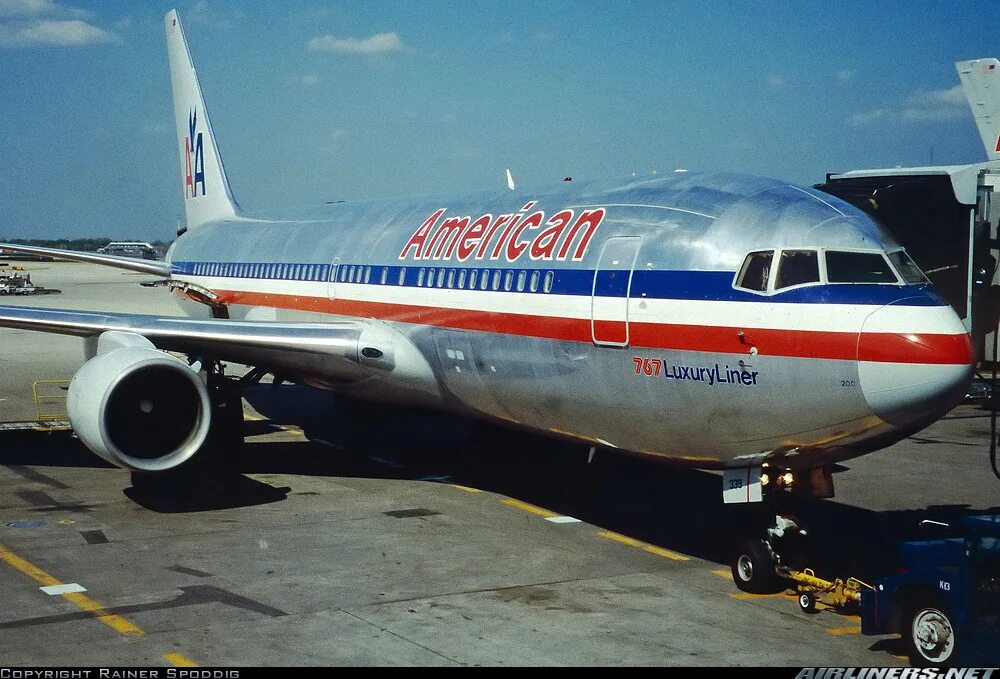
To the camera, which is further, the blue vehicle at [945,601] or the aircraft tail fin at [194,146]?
the aircraft tail fin at [194,146]

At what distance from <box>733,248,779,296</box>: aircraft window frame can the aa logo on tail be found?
67.3 feet

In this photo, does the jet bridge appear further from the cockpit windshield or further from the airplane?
the cockpit windshield

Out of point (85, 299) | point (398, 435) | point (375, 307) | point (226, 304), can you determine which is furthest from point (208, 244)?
point (85, 299)

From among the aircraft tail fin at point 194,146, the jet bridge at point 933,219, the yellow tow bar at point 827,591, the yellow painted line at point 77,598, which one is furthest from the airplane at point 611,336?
the jet bridge at point 933,219

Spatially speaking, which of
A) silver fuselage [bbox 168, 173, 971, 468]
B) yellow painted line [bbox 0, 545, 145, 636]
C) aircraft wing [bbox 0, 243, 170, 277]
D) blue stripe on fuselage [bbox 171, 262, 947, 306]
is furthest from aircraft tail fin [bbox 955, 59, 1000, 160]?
yellow painted line [bbox 0, 545, 145, 636]

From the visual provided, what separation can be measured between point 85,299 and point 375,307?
163ft

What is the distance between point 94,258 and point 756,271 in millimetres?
19384

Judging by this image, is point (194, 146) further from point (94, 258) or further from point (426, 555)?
point (426, 555)

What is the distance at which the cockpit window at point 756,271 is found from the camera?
37.9ft

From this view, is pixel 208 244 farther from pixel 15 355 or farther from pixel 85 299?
pixel 85 299

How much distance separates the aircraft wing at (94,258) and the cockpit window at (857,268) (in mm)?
17944

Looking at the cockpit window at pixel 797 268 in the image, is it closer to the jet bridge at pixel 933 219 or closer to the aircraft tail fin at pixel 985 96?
the jet bridge at pixel 933 219

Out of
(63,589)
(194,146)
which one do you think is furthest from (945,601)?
(194,146)

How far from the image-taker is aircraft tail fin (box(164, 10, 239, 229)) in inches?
1138
